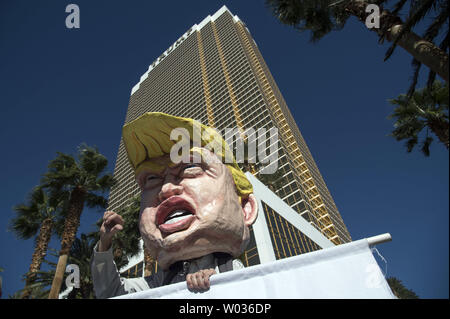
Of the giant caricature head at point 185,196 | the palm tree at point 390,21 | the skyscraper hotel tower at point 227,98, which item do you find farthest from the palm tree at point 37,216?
the skyscraper hotel tower at point 227,98

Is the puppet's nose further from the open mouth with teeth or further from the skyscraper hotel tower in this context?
the skyscraper hotel tower

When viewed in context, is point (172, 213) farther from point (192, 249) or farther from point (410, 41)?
point (410, 41)

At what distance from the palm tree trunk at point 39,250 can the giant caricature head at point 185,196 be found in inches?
231

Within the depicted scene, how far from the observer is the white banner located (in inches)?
53.9

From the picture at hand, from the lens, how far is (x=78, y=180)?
842 centimetres

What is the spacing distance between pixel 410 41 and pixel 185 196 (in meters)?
4.25

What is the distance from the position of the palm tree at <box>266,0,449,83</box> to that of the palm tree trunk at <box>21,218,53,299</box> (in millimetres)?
8394

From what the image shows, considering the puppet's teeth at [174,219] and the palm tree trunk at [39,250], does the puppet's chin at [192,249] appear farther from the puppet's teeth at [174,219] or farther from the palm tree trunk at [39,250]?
the palm tree trunk at [39,250]

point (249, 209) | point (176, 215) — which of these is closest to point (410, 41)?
point (249, 209)

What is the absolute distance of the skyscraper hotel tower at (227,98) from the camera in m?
34.0

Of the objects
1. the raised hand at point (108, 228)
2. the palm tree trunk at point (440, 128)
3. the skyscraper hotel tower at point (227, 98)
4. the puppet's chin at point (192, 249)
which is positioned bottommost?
the puppet's chin at point (192, 249)

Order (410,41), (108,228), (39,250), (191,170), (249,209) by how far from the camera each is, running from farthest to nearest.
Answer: (39,250)
(410,41)
(249,209)
(191,170)
(108,228)
